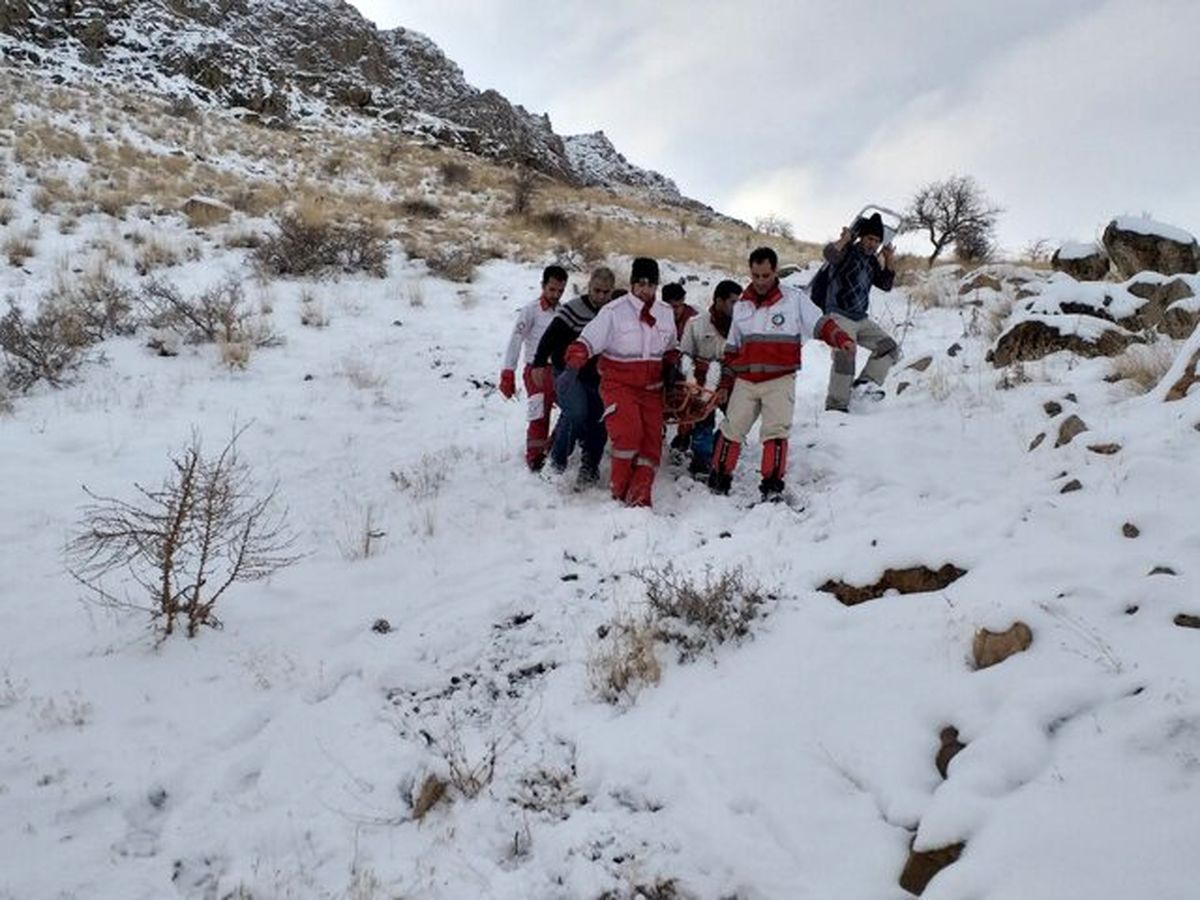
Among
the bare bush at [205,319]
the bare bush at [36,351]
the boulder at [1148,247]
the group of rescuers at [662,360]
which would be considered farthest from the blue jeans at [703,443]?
the boulder at [1148,247]

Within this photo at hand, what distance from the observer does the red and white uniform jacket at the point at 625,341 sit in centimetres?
557

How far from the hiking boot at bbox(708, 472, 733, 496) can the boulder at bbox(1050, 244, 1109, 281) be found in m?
6.44

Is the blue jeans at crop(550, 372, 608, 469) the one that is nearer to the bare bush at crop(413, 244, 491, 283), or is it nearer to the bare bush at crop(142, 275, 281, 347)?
the bare bush at crop(142, 275, 281, 347)

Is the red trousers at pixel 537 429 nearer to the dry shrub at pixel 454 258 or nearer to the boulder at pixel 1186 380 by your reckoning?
the boulder at pixel 1186 380

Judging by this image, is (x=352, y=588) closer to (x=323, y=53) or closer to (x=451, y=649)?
(x=451, y=649)

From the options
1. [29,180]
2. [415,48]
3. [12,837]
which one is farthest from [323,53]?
[12,837]

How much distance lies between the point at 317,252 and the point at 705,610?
Result: 9.35 meters

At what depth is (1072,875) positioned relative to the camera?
1973 millimetres

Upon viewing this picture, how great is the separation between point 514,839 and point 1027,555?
2.50 meters

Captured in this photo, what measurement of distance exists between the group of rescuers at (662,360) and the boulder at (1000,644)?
2.29m

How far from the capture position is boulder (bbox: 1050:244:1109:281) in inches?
372

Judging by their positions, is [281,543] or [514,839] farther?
[281,543]

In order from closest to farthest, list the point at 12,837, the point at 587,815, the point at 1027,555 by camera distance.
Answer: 1. the point at 12,837
2. the point at 587,815
3. the point at 1027,555

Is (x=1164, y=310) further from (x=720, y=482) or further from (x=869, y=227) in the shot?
(x=720, y=482)
